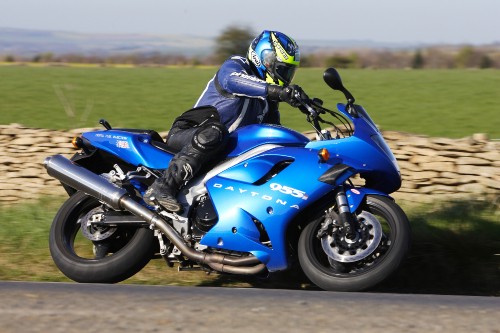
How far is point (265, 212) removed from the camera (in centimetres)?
567

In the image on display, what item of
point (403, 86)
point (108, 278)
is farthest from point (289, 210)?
point (403, 86)

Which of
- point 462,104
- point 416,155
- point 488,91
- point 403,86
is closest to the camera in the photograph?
point 416,155

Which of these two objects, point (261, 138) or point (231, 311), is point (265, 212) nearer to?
point (261, 138)

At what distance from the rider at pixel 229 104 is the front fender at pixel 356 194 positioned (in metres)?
0.68

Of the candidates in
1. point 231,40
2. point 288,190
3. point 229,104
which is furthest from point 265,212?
point 231,40

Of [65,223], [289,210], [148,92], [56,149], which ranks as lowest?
[148,92]

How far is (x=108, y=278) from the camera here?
594cm

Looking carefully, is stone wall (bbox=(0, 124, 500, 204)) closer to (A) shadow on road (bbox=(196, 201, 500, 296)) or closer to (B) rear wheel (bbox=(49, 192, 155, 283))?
(A) shadow on road (bbox=(196, 201, 500, 296))

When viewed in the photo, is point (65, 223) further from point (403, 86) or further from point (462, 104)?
point (403, 86)

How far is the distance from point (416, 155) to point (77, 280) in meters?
4.45

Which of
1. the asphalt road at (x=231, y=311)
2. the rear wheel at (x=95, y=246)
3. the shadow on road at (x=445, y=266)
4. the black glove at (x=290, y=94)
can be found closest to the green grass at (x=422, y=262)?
the shadow on road at (x=445, y=266)

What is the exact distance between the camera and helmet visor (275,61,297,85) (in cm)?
605

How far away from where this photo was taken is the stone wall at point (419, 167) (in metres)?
8.73

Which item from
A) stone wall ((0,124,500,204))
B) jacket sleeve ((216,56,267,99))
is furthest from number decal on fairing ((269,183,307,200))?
stone wall ((0,124,500,204))
